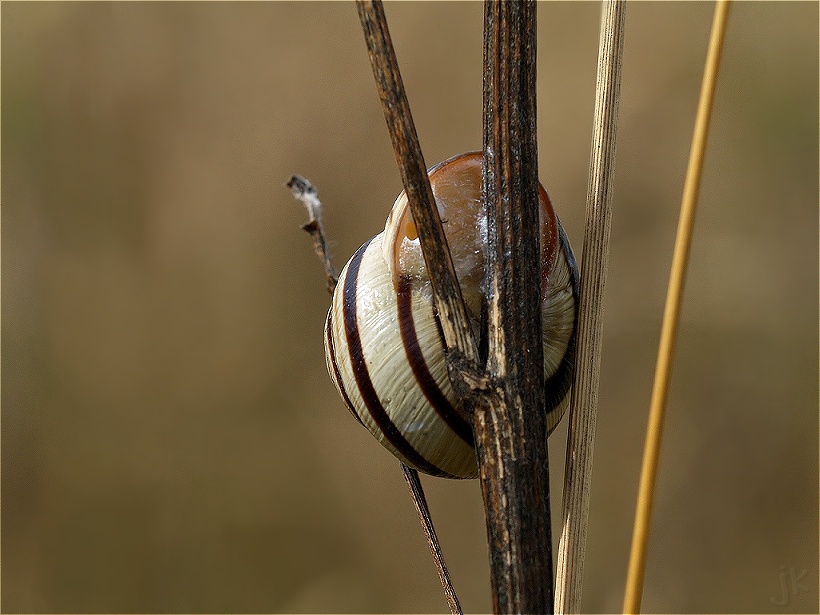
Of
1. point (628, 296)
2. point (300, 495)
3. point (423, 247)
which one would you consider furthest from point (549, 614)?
point (300, 495)

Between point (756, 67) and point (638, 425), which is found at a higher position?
point (756, 67)

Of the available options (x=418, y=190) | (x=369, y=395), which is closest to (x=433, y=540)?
(x=369, y=395)

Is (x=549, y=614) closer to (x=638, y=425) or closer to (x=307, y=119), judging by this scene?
(x=638, y=425)

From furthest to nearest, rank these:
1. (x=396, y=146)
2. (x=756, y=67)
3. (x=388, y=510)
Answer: (x=388, y=510), (x=756, y=67), (x=396, y=146)

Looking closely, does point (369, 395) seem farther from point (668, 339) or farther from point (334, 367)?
point (668, 339)

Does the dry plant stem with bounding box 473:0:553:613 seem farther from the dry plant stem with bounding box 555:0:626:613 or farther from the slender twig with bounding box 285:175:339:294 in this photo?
the slender twig with bounding box 285:175:339:294

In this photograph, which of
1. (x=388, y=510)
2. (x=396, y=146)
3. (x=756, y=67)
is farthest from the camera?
(x=388, y=510)
